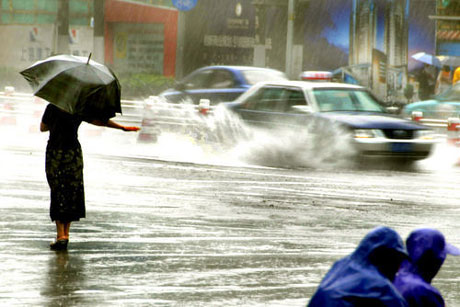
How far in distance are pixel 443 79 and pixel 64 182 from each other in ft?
89.4

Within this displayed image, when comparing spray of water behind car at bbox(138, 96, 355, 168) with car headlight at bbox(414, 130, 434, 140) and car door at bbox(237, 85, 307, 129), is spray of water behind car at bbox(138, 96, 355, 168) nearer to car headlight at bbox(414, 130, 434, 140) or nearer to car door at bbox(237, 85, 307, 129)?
car door at bbox(237, 85, 307, 129)

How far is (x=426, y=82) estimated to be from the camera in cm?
3488

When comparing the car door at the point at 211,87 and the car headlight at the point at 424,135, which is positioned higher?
the car door at the point at 211,87

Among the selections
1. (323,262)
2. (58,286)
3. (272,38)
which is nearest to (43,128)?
(58,286)

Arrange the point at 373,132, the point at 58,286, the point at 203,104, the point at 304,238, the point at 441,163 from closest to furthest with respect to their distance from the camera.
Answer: the point at 58,286 → the point at 304,238 → the point at 373,132 → the point at 441,163 → the point at 203,104

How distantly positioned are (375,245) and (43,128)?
582 cm

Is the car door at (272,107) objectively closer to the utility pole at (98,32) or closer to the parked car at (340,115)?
the parked car at (340,115)

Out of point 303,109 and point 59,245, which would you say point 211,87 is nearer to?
point 303,109

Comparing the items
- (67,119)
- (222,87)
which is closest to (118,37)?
(222,87)

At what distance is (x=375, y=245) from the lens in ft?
10.8

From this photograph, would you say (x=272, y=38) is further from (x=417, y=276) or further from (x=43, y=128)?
(x=417, y=276)

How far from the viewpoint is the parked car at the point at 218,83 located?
892 inches

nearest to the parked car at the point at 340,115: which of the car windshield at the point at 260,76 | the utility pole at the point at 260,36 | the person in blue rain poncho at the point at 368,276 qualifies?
the car windshield at the point at 260,76

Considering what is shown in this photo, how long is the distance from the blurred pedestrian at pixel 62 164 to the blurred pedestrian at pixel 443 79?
26.7 m
